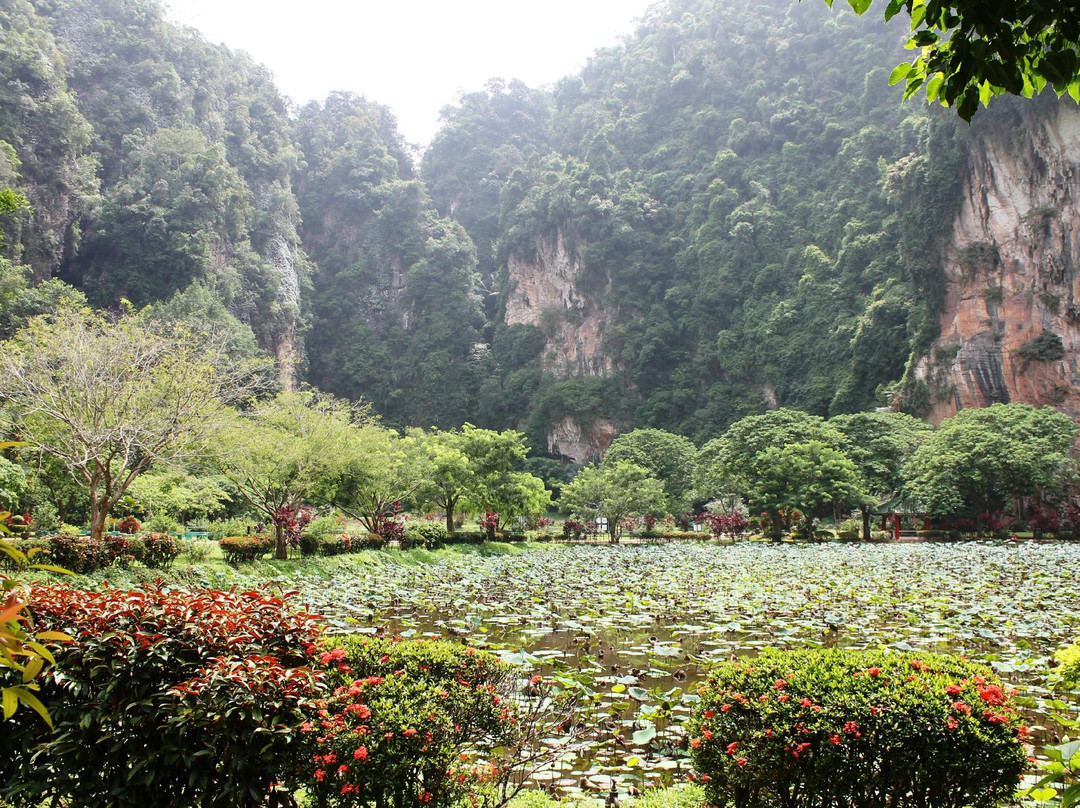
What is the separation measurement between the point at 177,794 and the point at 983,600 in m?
11.1

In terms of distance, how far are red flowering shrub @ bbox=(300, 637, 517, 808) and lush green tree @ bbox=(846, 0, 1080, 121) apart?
2817mm

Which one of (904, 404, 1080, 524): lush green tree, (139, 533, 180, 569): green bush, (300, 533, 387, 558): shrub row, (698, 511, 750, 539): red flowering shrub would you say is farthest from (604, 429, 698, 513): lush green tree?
(139, 533, 180, 569): green bush

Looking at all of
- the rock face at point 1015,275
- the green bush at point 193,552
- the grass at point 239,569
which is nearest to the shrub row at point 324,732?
the grass at point 239,569

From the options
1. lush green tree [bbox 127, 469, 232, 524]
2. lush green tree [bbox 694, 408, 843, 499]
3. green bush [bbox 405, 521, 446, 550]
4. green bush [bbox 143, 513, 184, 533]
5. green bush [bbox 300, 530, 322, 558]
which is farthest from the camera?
lush green tree [bbox 694, 408, 843, 499]

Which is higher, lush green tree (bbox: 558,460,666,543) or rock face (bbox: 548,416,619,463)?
rock face (bbox: 548,416,619,463)

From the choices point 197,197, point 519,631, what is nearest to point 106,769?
point 519,631

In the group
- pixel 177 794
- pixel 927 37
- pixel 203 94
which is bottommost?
pixel 177 794

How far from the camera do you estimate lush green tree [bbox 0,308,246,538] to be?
1148 cm

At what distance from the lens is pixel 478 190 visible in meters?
69.7

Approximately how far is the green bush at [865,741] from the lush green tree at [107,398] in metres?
11.5

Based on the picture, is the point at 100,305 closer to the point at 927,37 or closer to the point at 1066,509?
the point at 927,37

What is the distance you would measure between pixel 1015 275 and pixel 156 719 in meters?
41.6

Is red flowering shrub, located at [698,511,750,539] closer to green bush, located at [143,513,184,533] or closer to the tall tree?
the tall tree

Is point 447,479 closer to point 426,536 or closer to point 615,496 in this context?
point 426,536
